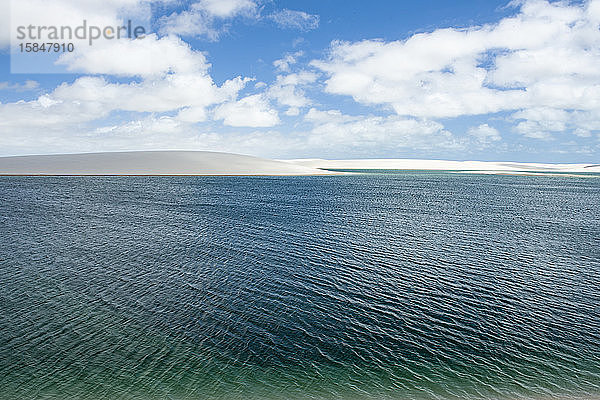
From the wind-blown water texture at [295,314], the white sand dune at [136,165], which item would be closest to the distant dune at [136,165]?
the white sand dune at [136,165]

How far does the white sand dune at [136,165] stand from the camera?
16025cm

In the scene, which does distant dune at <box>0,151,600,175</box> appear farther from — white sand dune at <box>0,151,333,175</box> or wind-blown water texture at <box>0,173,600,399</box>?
wind-blown water texture at <box>0,173,600,399</box>

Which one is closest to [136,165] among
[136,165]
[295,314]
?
[136,165]

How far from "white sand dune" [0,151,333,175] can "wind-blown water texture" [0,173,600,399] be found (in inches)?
5059

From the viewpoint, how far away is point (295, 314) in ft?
69.7

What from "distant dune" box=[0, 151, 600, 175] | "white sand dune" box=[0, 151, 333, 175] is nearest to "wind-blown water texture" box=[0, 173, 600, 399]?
"distant dune" box=[0, 151, 600, 175]

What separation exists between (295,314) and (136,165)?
170 m

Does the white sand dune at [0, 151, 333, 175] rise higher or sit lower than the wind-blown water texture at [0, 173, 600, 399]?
higher

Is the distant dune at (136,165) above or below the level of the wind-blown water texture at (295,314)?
above

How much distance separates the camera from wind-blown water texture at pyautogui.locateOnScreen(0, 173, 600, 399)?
50.1ft

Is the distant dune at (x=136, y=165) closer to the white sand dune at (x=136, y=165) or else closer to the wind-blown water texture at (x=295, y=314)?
the white sand dune at (x=136, y=165)

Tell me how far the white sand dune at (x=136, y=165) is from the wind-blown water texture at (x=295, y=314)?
12851cm

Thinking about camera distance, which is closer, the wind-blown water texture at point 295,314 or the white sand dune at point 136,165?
the wind-blown water texture at point 295,314

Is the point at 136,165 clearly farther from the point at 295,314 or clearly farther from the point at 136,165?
the point at 295,314
